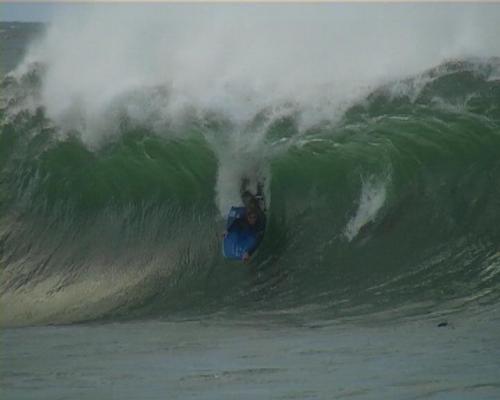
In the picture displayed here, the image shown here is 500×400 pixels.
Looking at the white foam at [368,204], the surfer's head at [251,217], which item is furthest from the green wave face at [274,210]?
the surfer's head at [251,217]

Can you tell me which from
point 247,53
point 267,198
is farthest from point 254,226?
point 247,53

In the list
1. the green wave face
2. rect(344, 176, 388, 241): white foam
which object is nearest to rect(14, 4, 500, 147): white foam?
the green wave face

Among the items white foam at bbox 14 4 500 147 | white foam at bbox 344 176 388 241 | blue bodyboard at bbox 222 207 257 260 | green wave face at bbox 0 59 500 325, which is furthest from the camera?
white foam at bbox 14 4 500 147

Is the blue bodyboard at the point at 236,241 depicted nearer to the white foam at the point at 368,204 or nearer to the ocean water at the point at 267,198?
the ocean water at the point at 267,198

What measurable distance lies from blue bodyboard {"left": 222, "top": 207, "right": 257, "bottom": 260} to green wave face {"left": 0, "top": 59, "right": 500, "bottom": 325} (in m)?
0.08

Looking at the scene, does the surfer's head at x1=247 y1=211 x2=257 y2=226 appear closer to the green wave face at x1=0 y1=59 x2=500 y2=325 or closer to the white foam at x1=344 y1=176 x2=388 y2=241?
the green wave face at x1=0 y1=59 x2=500 y2=325

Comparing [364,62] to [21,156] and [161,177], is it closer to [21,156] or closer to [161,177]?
[161,177]

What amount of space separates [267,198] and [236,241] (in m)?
0.69

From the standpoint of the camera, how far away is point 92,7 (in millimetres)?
12656

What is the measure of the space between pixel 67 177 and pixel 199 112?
58.6 inches

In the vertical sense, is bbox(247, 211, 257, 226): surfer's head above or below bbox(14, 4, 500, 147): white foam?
below

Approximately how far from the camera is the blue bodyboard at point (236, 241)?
8.44 metres

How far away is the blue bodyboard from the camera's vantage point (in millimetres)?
8438

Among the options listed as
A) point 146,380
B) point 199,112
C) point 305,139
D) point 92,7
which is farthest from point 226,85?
point 146,380
